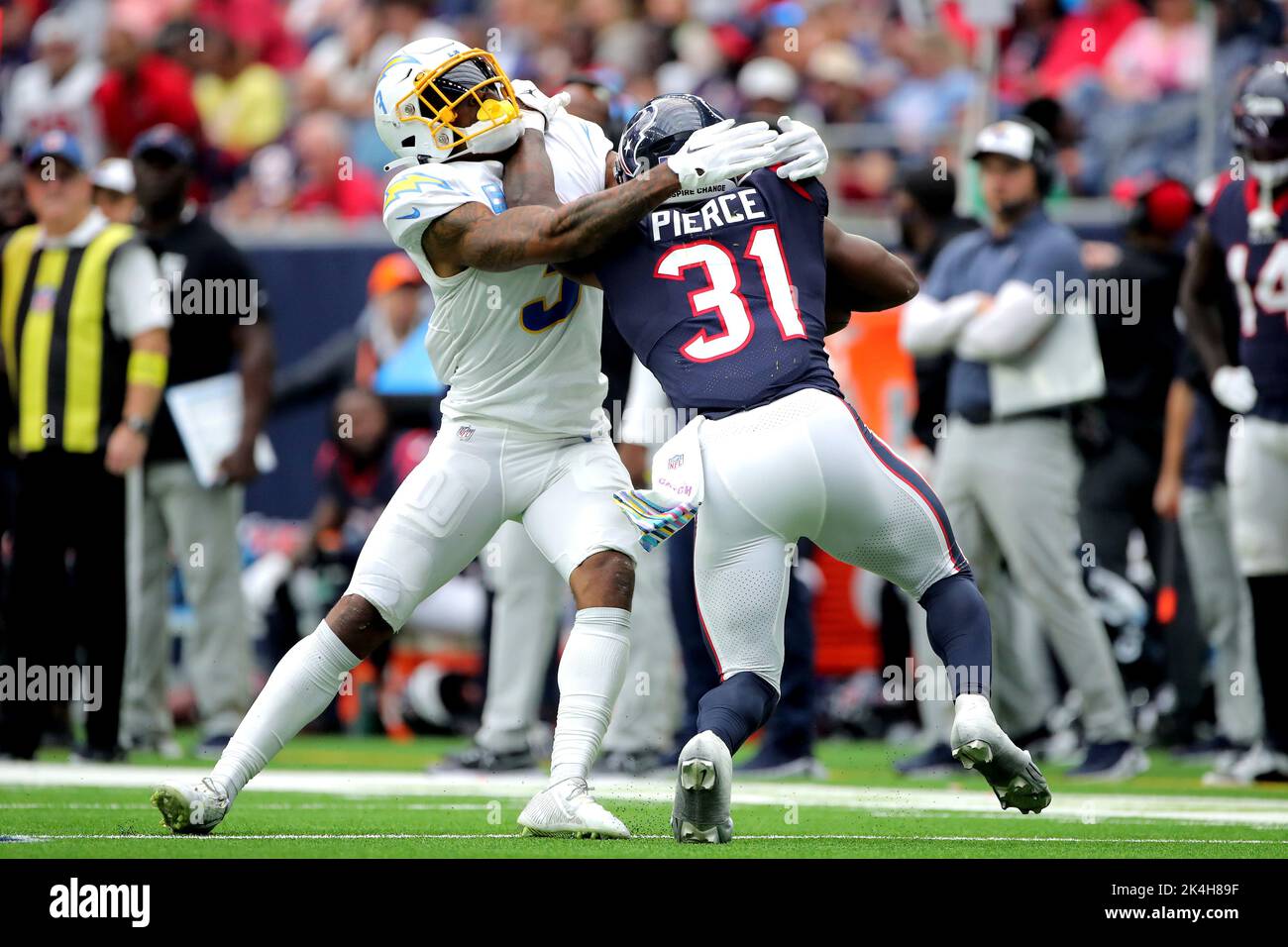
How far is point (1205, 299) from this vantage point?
7.91 meters

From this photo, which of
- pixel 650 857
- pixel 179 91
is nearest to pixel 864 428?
pixel 650 857

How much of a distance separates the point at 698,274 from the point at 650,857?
152 centimetres

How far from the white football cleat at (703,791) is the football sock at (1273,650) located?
318 cm

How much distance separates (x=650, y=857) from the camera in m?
4.42

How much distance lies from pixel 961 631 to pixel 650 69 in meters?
9.89

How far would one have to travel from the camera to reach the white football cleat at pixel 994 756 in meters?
4.70

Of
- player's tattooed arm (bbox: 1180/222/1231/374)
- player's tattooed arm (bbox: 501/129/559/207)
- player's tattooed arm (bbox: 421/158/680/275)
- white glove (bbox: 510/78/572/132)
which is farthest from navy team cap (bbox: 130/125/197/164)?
player's tattooed arm (bbox: 1180/222/1231/374)

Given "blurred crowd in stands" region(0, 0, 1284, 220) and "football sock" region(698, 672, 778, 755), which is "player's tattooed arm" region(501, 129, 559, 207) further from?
"blurred crowd in stands" region(0, 0, 1284, 220)

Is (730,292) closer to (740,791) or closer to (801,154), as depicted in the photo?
(801,154)

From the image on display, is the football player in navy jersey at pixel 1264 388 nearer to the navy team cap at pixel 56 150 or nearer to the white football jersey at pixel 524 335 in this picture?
the white football jersey at pixel 524 335

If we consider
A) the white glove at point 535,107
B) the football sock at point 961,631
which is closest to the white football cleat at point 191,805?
the football sock at point 961,631

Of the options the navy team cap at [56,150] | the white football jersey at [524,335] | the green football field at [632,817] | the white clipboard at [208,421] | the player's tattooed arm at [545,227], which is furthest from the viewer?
the white clipboard at [208,421]

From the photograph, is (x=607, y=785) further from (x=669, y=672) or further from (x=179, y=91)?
(x=179, y=91)
